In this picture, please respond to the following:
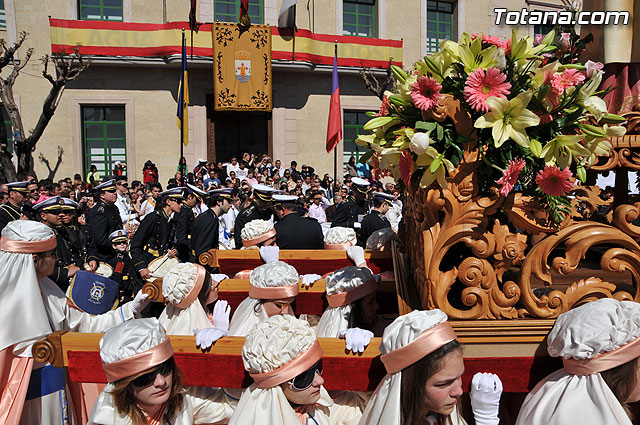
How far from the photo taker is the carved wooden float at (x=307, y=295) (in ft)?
11.7

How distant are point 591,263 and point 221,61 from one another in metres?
16.2

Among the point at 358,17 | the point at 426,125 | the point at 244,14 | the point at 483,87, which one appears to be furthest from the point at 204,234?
the point at 358,17

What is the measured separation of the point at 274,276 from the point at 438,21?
67.3ft

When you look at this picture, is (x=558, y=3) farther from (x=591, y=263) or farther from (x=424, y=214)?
(x=424, y=214)

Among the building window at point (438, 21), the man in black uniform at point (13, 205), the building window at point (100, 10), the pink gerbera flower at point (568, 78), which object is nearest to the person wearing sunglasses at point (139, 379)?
the pink gerbera flower at point (568, 78)

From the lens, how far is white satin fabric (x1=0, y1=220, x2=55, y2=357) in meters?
3.04

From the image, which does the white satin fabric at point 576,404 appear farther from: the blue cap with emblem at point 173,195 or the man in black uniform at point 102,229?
the blue cap with emblem at point 173,195

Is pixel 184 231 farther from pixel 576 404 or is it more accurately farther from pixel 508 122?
pixel 576 404

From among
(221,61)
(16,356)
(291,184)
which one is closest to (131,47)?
(221,61)

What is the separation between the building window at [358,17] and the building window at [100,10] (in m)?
8.71

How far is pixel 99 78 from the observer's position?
700 inches

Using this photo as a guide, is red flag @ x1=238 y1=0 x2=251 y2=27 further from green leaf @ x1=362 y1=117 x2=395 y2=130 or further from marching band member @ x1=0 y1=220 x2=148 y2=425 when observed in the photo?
green leaf @ x1=362 y1=117 x2=395 y2=130

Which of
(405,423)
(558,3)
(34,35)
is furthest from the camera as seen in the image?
(558,3)

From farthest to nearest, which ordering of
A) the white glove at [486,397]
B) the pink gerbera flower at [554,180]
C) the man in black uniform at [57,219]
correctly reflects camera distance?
→ the man in black uniform at [57,219] < the white glove at [486,397] < the pink gerbera flower at [554,180]
